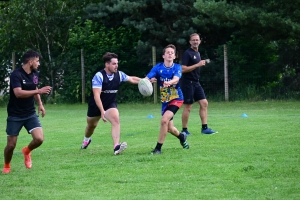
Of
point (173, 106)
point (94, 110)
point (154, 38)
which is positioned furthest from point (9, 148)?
point (154, 38)

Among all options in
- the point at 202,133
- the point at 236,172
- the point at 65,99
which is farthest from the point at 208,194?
the point at 65,99

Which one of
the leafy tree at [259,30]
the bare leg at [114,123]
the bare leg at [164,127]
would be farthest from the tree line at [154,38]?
the bare leg at [164,127]

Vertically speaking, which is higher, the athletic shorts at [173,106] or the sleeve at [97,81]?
the sleeve at [97,81]

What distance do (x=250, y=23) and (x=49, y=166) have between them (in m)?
14.8

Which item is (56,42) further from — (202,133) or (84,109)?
(202,133)

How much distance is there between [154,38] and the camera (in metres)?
26.8

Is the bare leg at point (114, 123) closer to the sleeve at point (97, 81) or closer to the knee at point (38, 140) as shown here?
the sleeve at point (97, 81)

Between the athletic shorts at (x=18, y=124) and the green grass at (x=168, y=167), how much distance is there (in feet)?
1.95

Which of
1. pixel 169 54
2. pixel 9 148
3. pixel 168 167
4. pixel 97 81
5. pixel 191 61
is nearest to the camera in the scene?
pixel 168 167

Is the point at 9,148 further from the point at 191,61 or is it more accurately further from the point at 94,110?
the point at 191,61

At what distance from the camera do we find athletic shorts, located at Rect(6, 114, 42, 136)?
31.9 feet

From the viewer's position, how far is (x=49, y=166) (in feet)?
32.9

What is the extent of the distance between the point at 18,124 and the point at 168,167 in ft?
7.62

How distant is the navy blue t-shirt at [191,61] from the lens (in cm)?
1373
